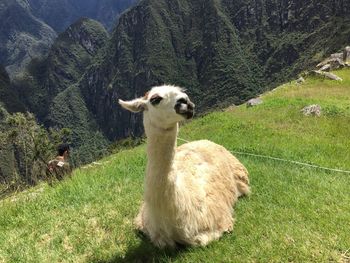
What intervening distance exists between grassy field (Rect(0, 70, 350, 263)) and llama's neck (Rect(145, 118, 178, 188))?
99 cm

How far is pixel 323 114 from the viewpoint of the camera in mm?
15891

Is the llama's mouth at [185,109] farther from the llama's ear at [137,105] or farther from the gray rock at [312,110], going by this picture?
the gray rock at [312,110]

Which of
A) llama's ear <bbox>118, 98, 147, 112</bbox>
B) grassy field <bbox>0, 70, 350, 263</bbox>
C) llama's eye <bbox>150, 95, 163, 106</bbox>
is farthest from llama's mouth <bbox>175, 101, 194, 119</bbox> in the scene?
grassy field <bbox>0, 70, 350, 263</bbox>

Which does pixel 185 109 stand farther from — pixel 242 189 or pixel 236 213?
pixel 242 189

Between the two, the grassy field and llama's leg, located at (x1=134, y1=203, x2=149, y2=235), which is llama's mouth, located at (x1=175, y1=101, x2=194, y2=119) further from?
llama's leg, located at (x1=134, y1=203, x2=149, y2=235)

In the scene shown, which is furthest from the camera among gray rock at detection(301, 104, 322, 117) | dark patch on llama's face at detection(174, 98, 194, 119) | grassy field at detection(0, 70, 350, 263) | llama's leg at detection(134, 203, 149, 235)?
gray rock at detection(301, 104, 322, 117)

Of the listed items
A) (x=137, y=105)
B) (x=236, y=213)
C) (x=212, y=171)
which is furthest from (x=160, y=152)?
(x=236, y=213)

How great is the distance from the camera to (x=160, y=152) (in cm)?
505

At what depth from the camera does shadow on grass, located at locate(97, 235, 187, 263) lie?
17.9 ft

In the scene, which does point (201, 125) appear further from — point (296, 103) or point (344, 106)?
point (344, 106)

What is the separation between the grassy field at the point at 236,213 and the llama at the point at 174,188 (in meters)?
0.19

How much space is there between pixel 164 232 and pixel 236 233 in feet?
3.34

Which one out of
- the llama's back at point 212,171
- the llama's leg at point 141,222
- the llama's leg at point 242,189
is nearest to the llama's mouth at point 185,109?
the llama's back at point 212,171

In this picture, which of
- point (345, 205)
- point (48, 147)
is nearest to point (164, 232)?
point (345, 205)
